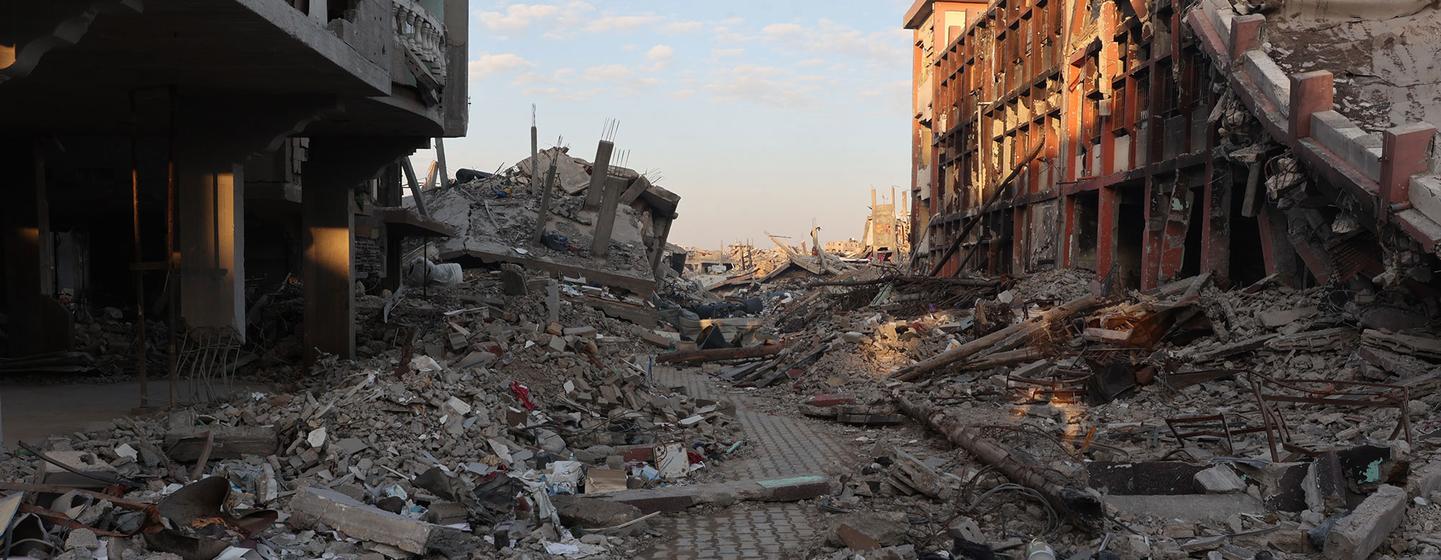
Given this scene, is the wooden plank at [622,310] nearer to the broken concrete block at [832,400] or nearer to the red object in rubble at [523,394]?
the broken concrete block at [832,400]

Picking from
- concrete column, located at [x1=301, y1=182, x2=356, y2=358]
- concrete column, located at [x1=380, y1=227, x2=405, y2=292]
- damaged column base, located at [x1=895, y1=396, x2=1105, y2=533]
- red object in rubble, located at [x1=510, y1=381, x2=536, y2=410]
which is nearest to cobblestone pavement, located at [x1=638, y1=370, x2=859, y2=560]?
damaged column base, located at [x1=895, y1=396, x2=1105, y2=533]

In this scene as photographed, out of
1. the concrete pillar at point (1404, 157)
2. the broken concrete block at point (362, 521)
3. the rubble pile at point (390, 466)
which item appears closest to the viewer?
the rubble pile at point (390, 466)

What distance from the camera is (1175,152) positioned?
681 inches

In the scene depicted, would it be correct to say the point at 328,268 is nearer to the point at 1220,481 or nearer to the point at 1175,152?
the point at 1220,481

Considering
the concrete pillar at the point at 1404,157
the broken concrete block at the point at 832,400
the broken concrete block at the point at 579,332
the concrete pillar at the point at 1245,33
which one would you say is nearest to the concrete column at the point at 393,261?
the broken concrete block at the point at 579,332

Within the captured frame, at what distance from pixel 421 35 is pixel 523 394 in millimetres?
4247

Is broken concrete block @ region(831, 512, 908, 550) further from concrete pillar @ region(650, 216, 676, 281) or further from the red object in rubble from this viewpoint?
concrete pillar @ region(650, 216, 676, 281)

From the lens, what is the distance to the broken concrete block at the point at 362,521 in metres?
6.21

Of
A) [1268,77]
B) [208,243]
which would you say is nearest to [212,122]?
[208,243]

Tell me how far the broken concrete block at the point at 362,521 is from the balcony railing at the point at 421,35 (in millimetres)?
6313

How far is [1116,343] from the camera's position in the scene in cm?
1309

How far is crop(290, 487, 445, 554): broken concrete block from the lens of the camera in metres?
6.21

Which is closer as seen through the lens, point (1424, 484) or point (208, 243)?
point (1424, 484)

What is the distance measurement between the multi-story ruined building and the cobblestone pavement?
19.0 ft
